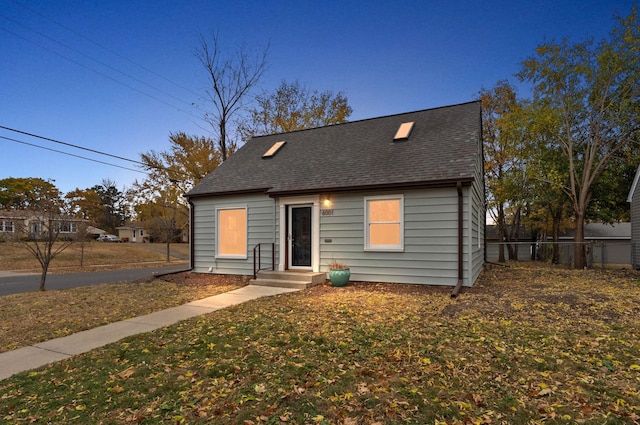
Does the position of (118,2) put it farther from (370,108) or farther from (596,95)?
Answer: (596,95)

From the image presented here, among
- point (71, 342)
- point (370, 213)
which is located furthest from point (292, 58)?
point (71, 342)

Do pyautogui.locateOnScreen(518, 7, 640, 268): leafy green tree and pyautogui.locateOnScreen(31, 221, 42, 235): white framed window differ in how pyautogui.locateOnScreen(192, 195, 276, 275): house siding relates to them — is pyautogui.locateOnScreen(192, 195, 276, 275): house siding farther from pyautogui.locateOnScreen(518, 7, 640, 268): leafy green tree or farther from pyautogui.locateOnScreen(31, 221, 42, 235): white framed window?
pyautogui.locateOnScreen(518, 7, 640, 268): leafy green tree

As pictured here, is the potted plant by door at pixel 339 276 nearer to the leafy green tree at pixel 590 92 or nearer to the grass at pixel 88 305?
the grass at pixel 88 305

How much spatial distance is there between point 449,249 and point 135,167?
2185 cm

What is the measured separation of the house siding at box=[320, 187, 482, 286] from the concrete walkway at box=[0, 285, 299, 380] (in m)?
2.90

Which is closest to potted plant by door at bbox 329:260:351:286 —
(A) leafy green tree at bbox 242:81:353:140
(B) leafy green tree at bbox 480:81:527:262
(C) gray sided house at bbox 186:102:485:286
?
(C) gray sided house at bbox 186:102:485:286

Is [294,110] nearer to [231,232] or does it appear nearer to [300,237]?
[231,232]

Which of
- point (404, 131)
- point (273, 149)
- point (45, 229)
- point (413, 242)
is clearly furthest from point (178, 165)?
point (413, 242)

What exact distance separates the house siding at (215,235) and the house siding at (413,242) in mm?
1906

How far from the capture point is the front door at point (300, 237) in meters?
9.84

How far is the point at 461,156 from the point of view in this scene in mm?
8633

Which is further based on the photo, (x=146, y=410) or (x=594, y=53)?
(x=594, y=53)

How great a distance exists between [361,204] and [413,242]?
64.2 inches

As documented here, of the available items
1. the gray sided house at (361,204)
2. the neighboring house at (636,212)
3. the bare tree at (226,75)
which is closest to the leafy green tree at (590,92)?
the neighboring house at (636,212)
